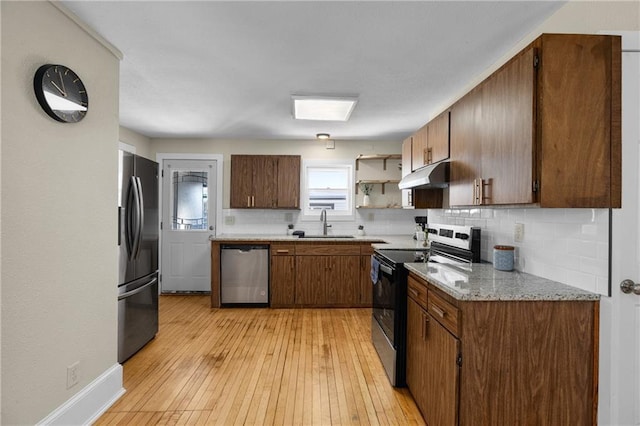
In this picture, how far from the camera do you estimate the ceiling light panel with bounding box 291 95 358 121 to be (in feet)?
10.8

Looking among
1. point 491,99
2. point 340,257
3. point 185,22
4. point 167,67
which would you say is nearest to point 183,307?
point 340,257

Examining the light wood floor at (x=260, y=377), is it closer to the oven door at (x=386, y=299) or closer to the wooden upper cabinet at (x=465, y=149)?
the oven door at (x=386, y=299)

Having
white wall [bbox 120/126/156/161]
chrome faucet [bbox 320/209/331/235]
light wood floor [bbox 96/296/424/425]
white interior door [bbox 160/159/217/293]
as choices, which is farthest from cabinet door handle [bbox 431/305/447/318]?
white wall [bbox 120/126/156/161]

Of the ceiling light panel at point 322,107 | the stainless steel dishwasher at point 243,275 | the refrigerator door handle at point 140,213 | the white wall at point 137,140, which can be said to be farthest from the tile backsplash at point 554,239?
the white wall at point 137,140

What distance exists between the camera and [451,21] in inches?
80.7

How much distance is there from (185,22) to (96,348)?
83.7 inches

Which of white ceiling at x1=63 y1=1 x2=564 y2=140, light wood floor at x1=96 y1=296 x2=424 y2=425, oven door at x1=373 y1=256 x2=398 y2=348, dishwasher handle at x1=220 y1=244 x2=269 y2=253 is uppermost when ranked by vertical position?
white ceiling at x1=63 y1=1 x2=564 y2=140

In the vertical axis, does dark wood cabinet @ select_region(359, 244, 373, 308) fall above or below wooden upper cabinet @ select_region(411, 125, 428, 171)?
below

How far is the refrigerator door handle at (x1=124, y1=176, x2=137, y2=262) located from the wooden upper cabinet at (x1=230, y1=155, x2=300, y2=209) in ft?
7.19

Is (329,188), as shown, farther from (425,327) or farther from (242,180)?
(425,327)

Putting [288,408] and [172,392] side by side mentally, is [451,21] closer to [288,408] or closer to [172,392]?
[288,408]

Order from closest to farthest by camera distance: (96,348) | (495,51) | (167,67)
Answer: (96,348) < (495,51) < (167,67)

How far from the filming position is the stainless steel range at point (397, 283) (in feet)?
8.18

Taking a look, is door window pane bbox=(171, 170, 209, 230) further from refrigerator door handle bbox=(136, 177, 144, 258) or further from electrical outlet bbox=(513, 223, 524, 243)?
electrical outlet bbox=(513, 223, 524, 243)
